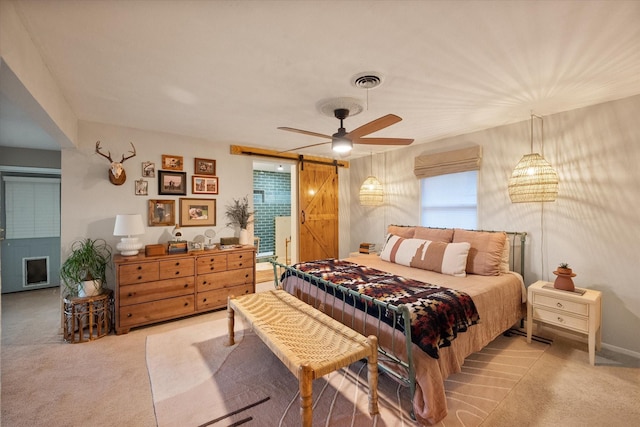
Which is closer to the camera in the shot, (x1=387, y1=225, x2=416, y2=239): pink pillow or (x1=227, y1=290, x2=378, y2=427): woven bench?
(x1=227, y1=290, x2=378, y2=427): woven bench

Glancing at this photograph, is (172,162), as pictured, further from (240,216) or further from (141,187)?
(240,216)

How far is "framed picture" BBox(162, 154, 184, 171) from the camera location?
385 cm

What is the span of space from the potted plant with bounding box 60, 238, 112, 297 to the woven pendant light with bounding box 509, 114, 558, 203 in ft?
15.8

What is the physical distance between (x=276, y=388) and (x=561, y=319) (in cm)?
272

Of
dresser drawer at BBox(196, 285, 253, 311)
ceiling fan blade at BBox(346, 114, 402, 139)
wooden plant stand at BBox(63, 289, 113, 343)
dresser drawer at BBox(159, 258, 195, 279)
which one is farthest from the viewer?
dresser drawer at BBox(196, 285, 253, 311)

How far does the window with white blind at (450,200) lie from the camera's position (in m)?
3.91

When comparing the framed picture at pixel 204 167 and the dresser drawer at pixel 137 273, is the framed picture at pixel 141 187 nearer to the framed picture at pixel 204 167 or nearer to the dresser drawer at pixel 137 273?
the framed picture at pixel 204 167

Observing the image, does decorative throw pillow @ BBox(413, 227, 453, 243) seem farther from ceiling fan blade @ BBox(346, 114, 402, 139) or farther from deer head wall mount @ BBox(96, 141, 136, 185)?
deer head wall mount @ BBox(96, 141, 136, 185)

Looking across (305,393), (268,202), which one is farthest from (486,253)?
(268,202)

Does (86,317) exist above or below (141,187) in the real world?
below

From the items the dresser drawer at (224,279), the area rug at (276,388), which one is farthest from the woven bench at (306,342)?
the dresser drawer at (224,279)

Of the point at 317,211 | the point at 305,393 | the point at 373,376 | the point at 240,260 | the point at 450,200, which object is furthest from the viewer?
the point at 317,211

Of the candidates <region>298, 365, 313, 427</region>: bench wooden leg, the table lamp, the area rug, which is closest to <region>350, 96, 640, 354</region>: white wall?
the area rug

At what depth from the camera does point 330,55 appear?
1.93 meters
